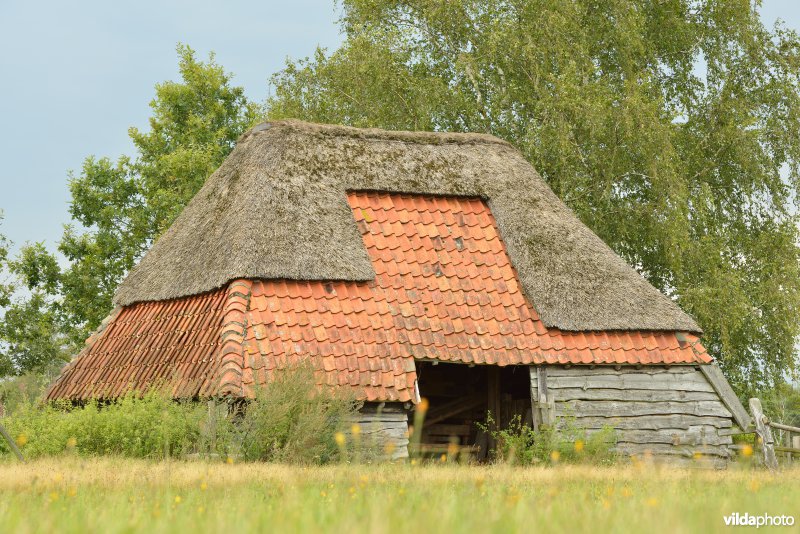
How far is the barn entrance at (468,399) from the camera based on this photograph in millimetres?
18172

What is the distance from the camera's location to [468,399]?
18.6 metres

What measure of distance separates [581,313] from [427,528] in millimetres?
11630

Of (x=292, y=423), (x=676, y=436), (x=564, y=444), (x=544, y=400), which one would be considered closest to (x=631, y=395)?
(x=676, y=436)

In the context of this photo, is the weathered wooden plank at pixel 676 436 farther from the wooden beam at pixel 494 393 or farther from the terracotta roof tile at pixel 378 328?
the wooden beam at pixel 494 393

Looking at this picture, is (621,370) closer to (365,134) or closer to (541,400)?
(541,400)

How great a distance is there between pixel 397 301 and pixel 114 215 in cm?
1677

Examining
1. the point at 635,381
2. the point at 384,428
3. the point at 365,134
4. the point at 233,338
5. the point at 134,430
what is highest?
the point at 365,134

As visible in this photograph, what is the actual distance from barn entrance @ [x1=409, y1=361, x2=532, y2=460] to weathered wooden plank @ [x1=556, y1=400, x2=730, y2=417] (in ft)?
8.86

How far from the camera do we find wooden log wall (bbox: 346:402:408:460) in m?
13.7

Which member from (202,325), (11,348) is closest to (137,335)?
(202,325)

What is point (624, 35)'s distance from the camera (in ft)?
75.1

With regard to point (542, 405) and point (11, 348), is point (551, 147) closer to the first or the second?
point (542, 405)

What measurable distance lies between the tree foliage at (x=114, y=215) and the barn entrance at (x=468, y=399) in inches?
473

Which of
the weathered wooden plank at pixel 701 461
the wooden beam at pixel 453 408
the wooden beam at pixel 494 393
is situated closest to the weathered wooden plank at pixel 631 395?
the weathered wooden plank at pixel 701 461
